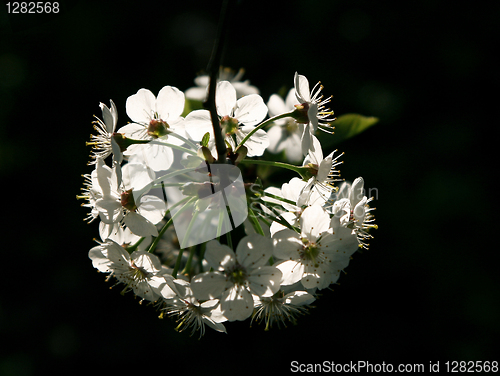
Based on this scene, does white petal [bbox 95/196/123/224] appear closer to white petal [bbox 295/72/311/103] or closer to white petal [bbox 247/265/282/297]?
white petal [bbox 247/265/282/297]

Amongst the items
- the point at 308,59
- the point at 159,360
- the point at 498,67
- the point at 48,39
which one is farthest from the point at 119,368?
the point at 498,67

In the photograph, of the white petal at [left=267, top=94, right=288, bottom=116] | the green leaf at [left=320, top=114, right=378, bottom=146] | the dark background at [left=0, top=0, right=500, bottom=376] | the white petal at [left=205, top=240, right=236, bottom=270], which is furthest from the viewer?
the dark background at [left=0, top=0, right=500, bottom=376]

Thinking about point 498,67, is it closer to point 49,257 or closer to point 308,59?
point 308,59

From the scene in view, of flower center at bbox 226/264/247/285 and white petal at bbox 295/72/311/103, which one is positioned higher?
white petal at bbox 295/72/311/103

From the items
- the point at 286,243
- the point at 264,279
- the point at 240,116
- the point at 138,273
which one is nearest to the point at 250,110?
the point at 240,116

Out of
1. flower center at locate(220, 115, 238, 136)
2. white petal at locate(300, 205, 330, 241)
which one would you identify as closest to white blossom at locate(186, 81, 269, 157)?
flower center at locate(220, 115, 238, 136)

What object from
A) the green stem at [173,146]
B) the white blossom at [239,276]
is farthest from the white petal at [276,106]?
the white blossom at [239,276]
